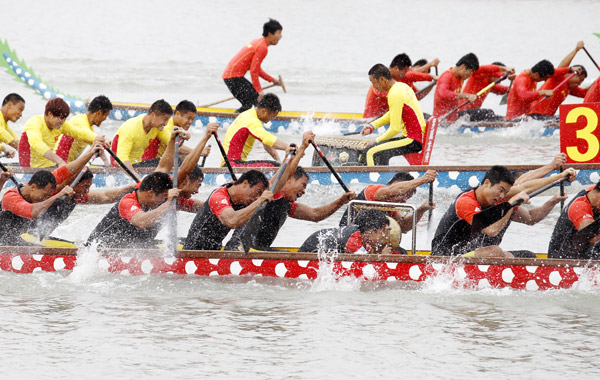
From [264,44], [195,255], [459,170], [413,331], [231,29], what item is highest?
[231,29]

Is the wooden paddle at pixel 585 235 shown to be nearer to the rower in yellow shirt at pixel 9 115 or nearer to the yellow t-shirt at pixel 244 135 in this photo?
the yellow t-shirt at pixel 244 135

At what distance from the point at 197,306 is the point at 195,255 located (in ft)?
1.30

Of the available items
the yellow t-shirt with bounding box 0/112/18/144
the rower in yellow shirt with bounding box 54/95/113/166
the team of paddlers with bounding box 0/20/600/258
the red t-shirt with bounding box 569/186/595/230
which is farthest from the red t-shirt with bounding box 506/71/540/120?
the yellow t-shirt with bounding box 0/112/18/144

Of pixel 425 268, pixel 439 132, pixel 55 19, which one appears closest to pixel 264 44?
pixel 439 132

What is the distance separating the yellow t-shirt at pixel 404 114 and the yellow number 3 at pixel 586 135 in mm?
1611

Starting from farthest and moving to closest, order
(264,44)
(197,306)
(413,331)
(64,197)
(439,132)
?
(439,132) < (264,44) < (64,197) < (197,306) < (413,331)

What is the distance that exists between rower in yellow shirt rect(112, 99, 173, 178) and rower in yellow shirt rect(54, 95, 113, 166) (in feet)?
0.85

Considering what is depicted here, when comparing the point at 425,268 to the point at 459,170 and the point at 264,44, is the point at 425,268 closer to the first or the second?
the point at 459,170

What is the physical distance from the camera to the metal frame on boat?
729 centimetres

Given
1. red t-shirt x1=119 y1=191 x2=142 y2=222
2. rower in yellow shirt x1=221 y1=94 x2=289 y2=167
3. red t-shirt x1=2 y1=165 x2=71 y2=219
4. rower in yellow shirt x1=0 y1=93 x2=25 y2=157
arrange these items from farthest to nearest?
rower in yellow shirt x1=0 y1=93 x2=25 y2=157 < rower in yellow shirt x1=221 y1=94 x2=289 y2=167 < red t-shirt x1=2 y1=165 x2=71 y2=219 < red t-shirt x1=119 y1=191 x2=142 y2=222

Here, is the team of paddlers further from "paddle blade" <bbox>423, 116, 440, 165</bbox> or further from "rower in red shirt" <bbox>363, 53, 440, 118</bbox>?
"rower in red shirt" <bbox>363, 53, 440, 118</bbox>

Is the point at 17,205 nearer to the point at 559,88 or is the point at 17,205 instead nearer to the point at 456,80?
the point at 456,80

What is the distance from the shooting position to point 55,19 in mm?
30250

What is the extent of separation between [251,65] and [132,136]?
11.6 feet
